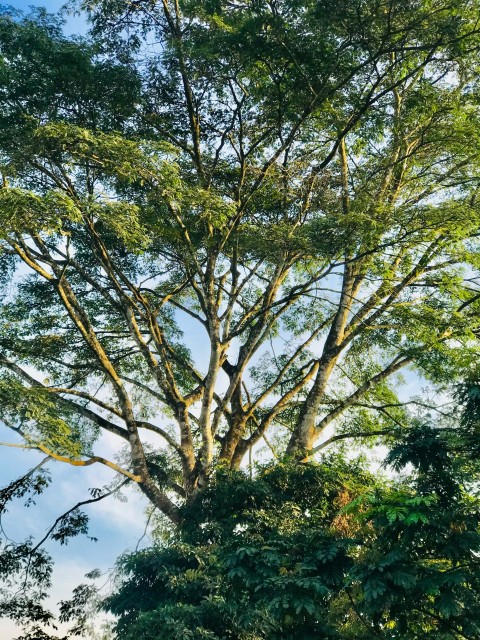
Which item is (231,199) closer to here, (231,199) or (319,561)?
(231,199)

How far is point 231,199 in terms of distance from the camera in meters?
10.6

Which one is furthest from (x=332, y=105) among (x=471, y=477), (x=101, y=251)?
(x=471, y=477)

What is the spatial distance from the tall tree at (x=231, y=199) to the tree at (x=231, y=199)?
4 centimetres

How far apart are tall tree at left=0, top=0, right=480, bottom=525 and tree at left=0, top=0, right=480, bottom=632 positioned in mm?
38

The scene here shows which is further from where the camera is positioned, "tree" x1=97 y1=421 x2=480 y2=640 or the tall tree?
the tall tree

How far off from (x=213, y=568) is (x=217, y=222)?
4.42 meters

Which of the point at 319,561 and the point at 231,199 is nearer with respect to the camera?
the point at 319,561

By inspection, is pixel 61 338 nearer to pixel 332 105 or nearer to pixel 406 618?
pixel 332 105

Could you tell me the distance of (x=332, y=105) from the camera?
1038cm

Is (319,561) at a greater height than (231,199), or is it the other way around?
(231,199)

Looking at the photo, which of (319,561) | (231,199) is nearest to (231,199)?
(231,199)

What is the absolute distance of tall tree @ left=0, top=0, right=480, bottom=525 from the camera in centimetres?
869

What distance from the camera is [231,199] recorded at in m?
10.6

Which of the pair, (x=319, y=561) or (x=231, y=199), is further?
(x=231, y=199)
